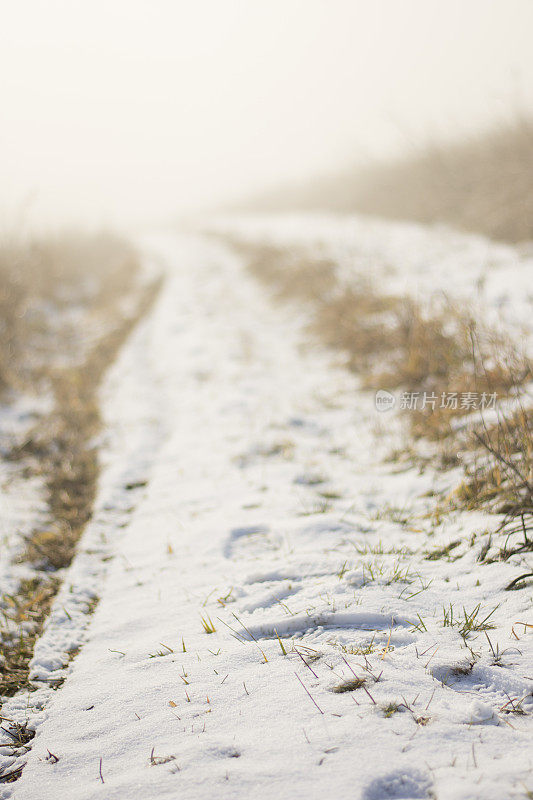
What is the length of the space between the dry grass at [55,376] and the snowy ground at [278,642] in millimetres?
164

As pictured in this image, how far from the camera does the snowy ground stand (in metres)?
1.32

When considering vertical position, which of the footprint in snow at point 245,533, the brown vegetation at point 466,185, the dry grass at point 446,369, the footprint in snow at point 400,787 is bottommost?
the footprint in snow at point 400,787

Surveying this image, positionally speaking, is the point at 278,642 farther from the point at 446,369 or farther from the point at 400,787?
the point at 446,369

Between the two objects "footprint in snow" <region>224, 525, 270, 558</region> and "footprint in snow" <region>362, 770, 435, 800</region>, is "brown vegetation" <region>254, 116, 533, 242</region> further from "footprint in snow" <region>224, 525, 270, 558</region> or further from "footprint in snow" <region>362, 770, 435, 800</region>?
"footprint in snow" <region>362, 770, 435, 800</region>

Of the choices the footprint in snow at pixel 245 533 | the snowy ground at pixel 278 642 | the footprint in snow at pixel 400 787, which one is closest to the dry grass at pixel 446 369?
the snowy ground at pixel 278 642

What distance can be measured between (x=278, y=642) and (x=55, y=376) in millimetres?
5202

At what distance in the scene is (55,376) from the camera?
19.7 feet

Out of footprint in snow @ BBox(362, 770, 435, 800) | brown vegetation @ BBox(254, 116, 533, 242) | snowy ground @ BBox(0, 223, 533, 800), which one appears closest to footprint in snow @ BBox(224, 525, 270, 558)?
snowy ground @ BBox(0, 223, 533, 800)

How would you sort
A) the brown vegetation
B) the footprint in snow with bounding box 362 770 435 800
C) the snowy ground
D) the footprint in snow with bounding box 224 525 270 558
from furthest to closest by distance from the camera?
the brown vegetation
the footprint in snow with bounding box 224 525 270 558
the snowy ground
the footprint in snow with bounding box 362 770 435 800

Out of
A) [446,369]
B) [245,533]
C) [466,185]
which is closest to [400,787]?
[245,533]

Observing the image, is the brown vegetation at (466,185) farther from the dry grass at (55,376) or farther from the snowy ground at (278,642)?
the dry grass at (55,376)

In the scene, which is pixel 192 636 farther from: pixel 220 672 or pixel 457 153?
pixel 457 153

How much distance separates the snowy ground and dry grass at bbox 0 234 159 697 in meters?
0.16

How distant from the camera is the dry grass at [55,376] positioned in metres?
2.49
